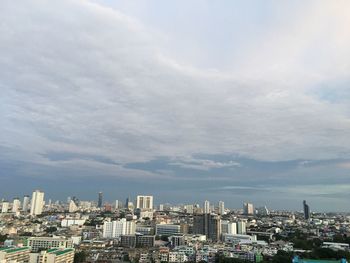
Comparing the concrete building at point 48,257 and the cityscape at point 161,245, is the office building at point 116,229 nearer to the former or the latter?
the cityscape at point 161,245

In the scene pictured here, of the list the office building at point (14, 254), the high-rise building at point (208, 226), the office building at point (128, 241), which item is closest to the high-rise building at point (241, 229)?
the high-rise building at point (208, 226)

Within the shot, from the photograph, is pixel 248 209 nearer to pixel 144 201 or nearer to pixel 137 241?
pixel 144 201

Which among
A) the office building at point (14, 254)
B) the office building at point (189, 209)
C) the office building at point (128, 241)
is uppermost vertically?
the office building at point (189, 209)

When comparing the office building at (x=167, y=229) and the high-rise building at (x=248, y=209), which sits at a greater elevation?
the high-rise building at (x=248, y=209)

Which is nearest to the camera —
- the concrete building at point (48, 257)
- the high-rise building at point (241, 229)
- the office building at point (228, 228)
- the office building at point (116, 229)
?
the concrete building at point (48, 257)

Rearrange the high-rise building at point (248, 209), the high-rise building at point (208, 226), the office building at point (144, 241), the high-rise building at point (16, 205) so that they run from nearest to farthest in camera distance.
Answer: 1. the office building at point (144, 241)
2. the high-rise building at point (208, 226)
3. the high-rise building at point (16, 205)
4. the high-rise building at point (248, 209)

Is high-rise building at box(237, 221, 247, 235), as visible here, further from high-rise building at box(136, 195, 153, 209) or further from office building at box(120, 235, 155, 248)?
high-rise building at box(136, 195, 153, 209)

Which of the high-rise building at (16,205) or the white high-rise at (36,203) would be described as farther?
the high-rise building at (16,205)

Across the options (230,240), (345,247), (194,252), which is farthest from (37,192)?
(345,247)
